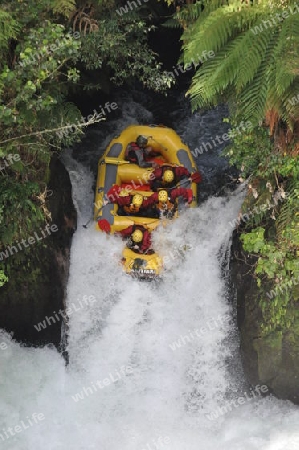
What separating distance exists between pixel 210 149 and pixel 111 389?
555 cm

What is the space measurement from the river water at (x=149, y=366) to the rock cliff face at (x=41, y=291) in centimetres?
23

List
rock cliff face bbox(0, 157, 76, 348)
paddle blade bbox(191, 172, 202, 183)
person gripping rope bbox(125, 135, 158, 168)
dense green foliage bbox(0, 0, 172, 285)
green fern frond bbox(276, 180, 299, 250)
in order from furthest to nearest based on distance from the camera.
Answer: person gripping rope bbox(125, 135, 158, 168)
paddle blade bbox(191, 172, 202, 183)
rock cliff face bbox(0, 157, 76, 348)
green fern frond bbox(276, 180, 299, 250)
dense green foliage bbox(0, 0, 172, 285)

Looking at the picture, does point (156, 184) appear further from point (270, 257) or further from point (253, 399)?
point (253, 399)

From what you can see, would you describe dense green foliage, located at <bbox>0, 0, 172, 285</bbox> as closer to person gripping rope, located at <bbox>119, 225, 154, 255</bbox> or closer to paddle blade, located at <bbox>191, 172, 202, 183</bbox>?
person gripping rope, located at <bbox>119, 225, 154, 255</bbox>

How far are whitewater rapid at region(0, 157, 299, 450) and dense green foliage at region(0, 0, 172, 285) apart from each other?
62.8 inches

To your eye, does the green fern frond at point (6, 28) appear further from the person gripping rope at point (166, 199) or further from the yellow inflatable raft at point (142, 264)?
the yellow inflatable raft at point (142, 264)

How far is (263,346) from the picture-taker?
7.41m

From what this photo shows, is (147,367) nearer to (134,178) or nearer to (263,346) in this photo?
(263,346)

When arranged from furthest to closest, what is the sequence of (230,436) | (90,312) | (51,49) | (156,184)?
1. (156,184)
2. (90,312)
3. (230,436)
4. (51,49)

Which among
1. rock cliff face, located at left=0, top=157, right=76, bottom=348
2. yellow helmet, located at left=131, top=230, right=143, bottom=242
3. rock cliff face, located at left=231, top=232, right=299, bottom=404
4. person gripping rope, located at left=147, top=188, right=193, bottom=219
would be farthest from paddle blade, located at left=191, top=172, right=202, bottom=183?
rock cliff face, located at left=0, top=157, right=76, bottom=348

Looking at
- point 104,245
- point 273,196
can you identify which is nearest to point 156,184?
point 104,245

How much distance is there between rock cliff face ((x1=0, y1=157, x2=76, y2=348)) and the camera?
767 centimetres

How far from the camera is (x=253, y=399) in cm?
764

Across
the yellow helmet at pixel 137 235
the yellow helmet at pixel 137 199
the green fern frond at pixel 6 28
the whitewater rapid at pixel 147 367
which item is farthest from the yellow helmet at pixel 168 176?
the green fern frond at pixel 6 28
